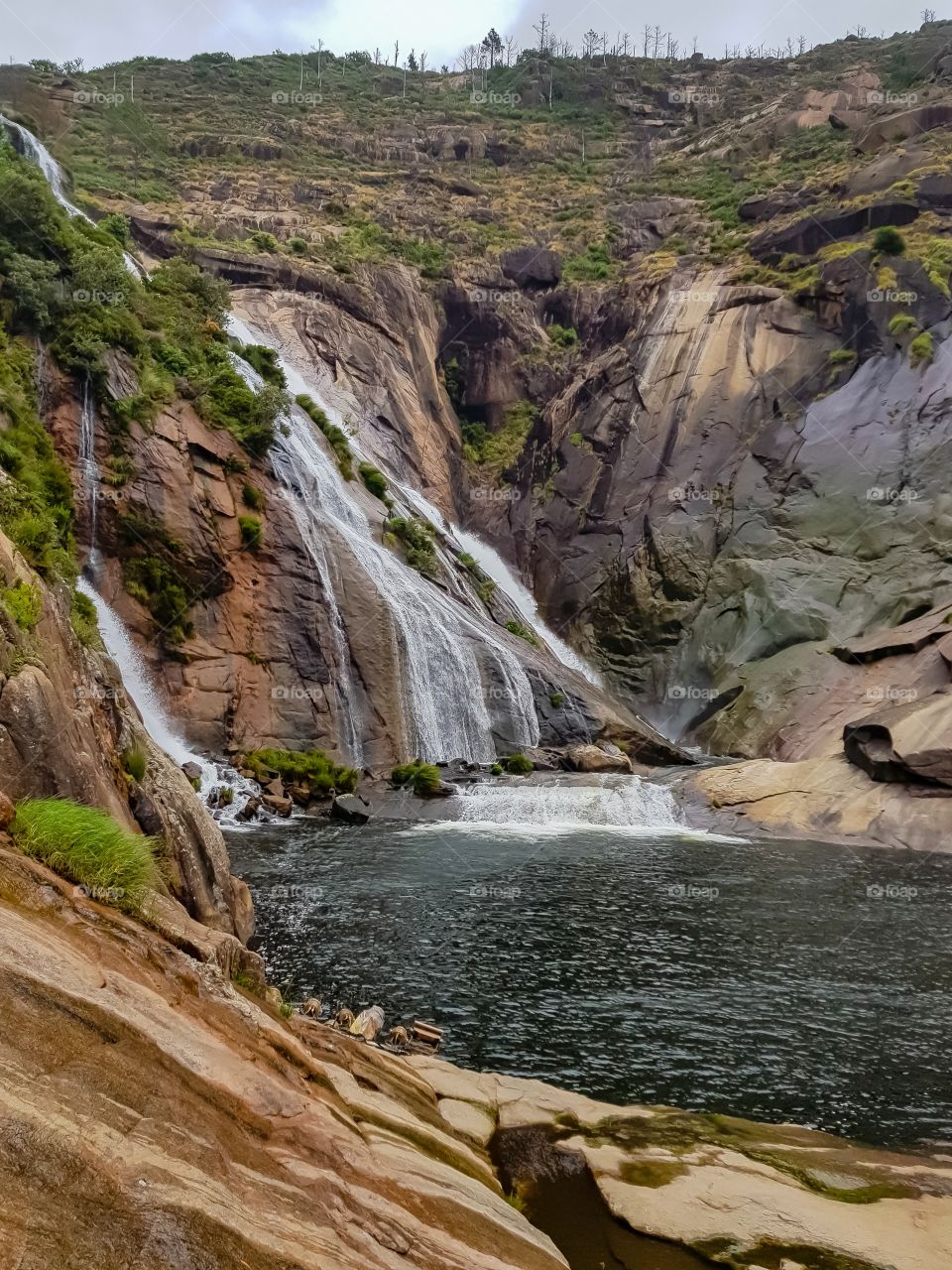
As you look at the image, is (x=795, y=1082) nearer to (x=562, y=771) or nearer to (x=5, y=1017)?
(x=5, y=1017)

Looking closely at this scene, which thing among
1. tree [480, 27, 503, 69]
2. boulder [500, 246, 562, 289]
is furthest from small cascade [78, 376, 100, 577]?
tree [480, 27, 503, 69]

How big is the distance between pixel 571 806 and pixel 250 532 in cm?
1520

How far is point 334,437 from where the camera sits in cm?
4275

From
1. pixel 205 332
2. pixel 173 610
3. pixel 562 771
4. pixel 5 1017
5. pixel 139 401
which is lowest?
pixel 562 771

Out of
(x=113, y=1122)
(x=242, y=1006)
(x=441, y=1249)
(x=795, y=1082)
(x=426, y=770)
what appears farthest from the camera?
(x=426, y=770)

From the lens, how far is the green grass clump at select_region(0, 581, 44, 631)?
9.21 meters

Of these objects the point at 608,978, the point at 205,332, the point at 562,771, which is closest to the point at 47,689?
the point at 608,978

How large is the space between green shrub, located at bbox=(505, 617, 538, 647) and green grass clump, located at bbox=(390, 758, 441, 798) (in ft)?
47.4

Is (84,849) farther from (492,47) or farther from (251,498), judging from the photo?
(492,47)

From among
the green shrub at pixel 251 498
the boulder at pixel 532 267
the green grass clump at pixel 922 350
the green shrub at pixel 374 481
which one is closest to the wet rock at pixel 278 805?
the green shrub at pixel 251 498

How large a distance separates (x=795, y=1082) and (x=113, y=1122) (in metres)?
8.73

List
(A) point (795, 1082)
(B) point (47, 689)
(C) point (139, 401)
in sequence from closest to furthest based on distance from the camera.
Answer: (B) point (47, 689) < (A) point (795, 1082) < (C) point (139, 401)

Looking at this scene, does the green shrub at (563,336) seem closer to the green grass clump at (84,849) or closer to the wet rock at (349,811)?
the wet rock at (349,811)

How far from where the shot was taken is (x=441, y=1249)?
5.04 meters
